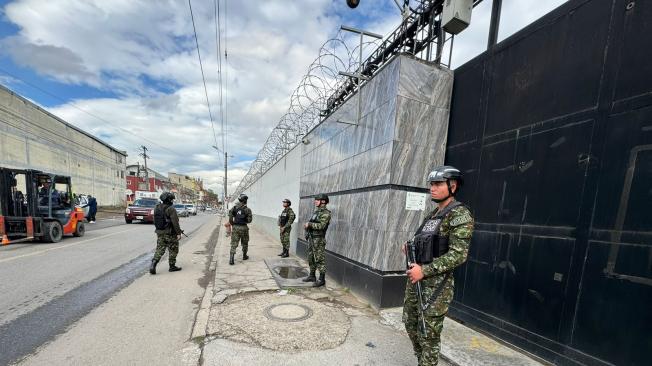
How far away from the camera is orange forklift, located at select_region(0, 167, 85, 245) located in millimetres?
9141

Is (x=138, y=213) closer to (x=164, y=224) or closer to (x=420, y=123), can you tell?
(x=164, y=224)

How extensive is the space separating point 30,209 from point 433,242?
1272 cm

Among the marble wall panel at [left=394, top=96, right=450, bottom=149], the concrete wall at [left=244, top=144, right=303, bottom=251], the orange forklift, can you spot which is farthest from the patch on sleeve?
the orange forklift

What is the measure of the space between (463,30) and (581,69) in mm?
1746

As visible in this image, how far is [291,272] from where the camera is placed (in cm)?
646

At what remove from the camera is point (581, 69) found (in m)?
2.75

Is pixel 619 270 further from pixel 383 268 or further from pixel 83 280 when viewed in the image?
pixel 83 280

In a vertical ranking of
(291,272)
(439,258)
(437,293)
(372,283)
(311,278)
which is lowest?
(291,272)

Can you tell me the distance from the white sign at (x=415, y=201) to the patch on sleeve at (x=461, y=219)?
1950 mm

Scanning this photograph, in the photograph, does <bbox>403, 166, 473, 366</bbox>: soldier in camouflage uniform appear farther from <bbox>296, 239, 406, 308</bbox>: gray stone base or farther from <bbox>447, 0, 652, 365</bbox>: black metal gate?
<bbox>296, 239, 406, 308</bbox>: gray stone base

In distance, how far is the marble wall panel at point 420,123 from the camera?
4.20 meters

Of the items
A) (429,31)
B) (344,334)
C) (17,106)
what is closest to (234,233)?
(344,334)

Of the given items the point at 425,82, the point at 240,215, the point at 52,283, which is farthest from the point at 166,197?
the point at 425,82

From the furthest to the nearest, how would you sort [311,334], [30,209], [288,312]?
[30,209]
[288,312]
[311,334]
